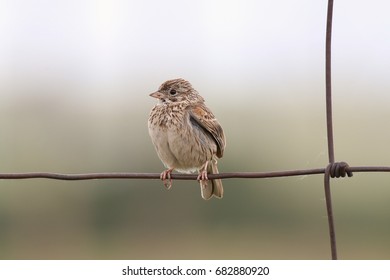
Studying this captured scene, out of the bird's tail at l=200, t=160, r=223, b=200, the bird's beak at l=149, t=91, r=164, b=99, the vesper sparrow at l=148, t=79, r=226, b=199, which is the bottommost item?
the bird's tail at l=200, t=160, r=223, b=200

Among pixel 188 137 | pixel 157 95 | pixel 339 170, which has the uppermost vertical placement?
pixel 157 95

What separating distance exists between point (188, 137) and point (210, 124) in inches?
6.3

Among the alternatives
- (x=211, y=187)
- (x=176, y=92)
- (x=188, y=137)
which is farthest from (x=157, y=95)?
(x=211, y=187)

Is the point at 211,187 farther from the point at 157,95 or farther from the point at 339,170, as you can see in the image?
the point at 339,170

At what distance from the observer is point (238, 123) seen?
64.2 ft

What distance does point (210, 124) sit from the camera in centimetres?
679

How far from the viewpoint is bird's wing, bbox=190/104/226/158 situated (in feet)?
22.2

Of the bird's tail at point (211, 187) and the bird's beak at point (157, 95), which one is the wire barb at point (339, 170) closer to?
the bird's tail at point (211, 187)

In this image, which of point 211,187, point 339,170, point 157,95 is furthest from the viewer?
point 157,95

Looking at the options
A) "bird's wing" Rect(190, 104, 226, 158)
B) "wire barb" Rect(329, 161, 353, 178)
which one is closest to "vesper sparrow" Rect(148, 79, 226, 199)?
"bird's wing" Rect(190, 104, 226, 158)

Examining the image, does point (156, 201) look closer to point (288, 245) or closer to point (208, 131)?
point (288, 245)

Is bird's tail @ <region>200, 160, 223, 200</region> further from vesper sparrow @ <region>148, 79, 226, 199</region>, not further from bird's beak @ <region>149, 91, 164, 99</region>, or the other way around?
bird's beak @ <region>149, 91, 164, 99</region>

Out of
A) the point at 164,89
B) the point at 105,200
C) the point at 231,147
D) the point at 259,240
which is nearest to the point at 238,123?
the point at 231,147

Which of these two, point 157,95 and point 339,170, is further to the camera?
point 157,95
